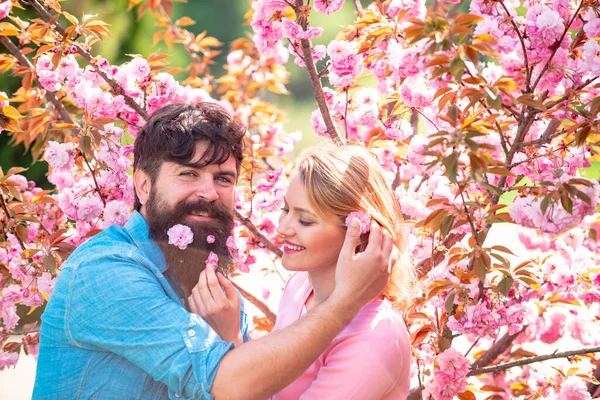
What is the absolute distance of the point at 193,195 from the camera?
1979 mm

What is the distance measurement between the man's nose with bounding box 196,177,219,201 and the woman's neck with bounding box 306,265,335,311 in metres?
0.36

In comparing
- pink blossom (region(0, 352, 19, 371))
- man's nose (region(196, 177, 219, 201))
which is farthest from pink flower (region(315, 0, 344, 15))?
pink blossom (region(0, 352, 19, 371))

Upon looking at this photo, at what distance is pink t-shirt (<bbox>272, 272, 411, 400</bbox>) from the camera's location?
1.62 m

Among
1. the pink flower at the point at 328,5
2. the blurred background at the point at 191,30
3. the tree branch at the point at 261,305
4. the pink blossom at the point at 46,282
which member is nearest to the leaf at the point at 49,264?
the pink blossom at the point at 46,282

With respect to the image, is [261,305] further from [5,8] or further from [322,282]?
[5,8]

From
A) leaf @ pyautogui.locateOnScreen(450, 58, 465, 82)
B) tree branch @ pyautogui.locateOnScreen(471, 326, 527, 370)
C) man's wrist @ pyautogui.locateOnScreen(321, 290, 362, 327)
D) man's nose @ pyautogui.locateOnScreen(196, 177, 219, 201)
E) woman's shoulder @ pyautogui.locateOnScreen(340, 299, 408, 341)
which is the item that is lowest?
tree branch @ pyautogui.locateOnScreen(471, 326, 527, 370)

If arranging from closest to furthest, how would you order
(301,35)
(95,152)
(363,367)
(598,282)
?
(363,367)
(301,35)
(598,282)
(95,152)

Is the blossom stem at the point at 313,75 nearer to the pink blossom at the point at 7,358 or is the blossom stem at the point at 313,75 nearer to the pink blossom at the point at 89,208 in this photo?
the pink blossom at the point at 89,208

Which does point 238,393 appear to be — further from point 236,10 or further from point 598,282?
point 236,10

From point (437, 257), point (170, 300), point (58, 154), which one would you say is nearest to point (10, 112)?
point (58, 154)

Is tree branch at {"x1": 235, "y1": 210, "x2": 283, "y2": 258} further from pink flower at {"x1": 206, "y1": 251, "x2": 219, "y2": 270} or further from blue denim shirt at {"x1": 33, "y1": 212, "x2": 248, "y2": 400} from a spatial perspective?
blue denim shirt at {"x1": 33, "y1": 212, "x2": 248, "y2": 400}

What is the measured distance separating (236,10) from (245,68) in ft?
16.9

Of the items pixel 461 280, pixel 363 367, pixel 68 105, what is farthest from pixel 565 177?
pixel 68 105

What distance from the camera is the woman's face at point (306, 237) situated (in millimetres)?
1760
